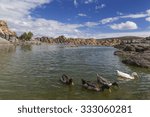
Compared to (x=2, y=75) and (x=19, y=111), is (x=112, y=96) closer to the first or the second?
(x=19, y=111)

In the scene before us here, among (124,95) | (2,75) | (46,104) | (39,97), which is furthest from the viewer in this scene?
(2,75)

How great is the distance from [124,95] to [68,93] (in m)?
5.76

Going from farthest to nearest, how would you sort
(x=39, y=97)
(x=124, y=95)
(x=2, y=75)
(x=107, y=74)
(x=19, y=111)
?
(x=107, y=74) → (x=2, y=75) → (x=124, y=95) → (x=39, y=97) → (x=19, y=111)

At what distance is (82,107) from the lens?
17688 mm

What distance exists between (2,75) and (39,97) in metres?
11.9

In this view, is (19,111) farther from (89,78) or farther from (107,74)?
(107,74)

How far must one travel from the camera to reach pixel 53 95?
2577cm

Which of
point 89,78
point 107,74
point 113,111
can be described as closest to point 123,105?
point 113,111

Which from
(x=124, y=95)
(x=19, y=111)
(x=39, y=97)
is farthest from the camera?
(x=124, y=95)

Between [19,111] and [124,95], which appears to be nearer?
[19,111]

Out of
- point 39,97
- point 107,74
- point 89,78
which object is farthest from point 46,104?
point 107,74

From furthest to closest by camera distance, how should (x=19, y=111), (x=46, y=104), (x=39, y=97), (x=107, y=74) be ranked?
(x=107, y=74)
(x=39, y=97)
(x=46, y=104)
(x=19, y=111)

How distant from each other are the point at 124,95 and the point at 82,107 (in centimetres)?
1009

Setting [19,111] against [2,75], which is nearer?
[19,111]
